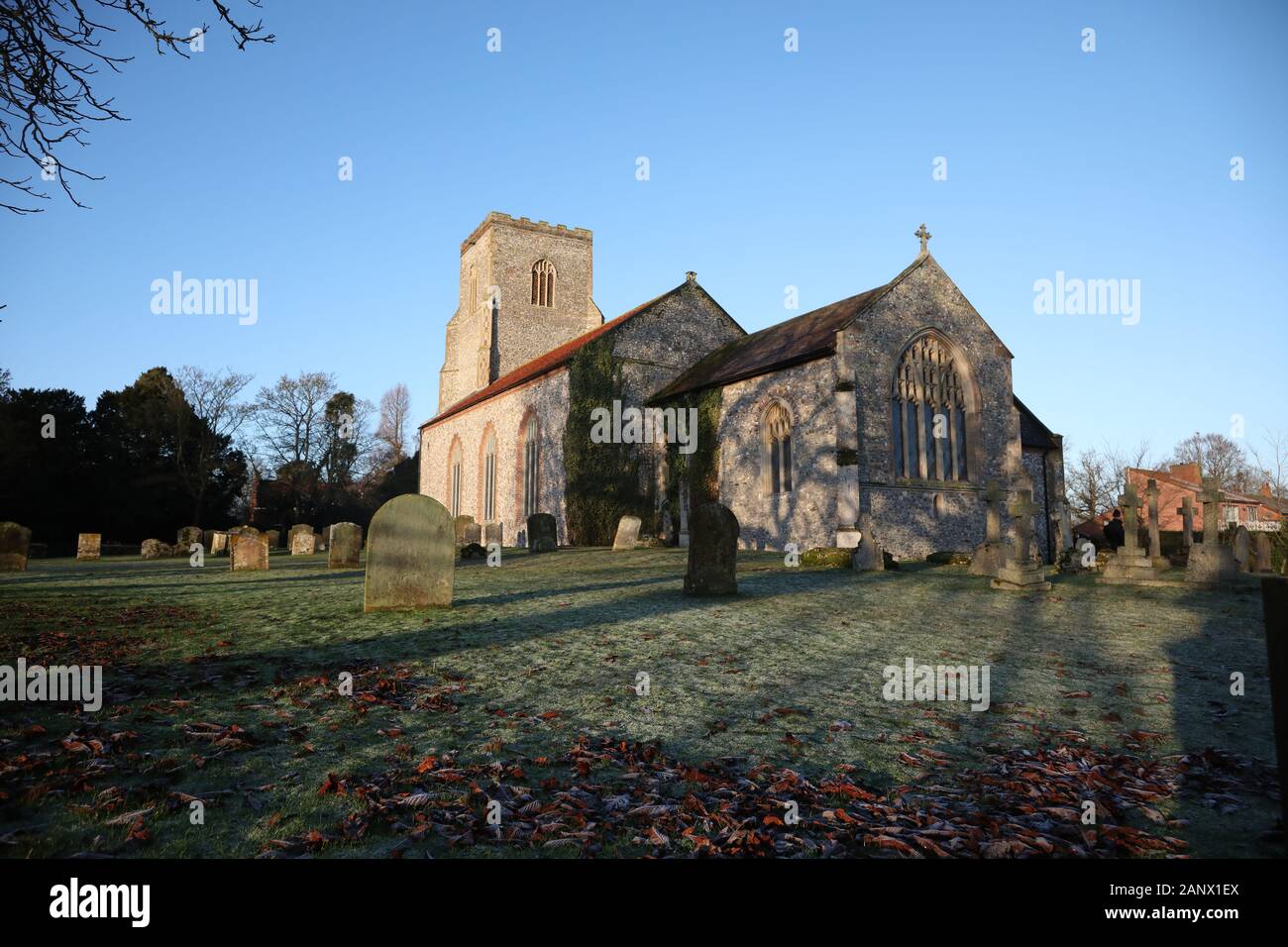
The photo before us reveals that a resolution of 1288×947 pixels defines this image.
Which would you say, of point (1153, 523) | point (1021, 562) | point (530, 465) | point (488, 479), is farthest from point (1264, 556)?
point (488, 479)

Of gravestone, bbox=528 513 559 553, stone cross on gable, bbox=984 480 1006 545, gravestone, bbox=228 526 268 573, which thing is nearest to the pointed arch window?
gravestone, bbox=528 513 559 553

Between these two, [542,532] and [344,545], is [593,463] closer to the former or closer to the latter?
[542,532]

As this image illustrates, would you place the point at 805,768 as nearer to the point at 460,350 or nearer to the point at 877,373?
the point at 877,373

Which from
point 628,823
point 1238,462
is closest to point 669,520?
point 628,823

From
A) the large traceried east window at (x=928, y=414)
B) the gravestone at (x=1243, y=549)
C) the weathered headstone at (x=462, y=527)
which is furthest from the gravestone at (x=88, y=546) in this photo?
the gravestone at (x=1243, y=549)

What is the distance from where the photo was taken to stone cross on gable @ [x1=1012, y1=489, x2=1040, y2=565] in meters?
12.1

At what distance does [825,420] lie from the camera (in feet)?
64.6

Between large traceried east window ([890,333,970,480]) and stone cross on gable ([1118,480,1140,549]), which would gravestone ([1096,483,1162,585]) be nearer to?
stone cross on gable ([1118,480,1140,549])

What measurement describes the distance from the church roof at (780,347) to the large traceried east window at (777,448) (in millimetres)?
1479

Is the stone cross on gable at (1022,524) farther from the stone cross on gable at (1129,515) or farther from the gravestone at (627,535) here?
the gravestone at (627,535)

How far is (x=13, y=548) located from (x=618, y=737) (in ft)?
57.2

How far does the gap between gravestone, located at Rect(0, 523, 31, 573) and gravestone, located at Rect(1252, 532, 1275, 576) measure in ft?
92.7

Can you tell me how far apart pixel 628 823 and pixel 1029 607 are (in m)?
9.26
